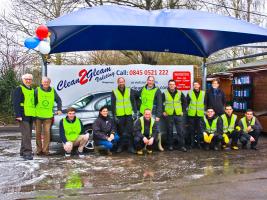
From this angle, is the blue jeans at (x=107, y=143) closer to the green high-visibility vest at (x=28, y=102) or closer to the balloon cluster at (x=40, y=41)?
the green high-visibility vest at (x=28, y=102)

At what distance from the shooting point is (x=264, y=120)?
47.4 ft

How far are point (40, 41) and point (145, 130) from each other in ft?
10.7

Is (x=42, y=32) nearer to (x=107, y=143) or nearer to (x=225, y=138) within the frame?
(x=107, y=143)

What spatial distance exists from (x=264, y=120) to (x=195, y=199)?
28.8ft

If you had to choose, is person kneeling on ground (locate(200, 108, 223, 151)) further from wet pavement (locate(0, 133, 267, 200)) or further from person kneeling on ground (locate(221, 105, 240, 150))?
wet pavement (locate(0, 133, 267, 200))

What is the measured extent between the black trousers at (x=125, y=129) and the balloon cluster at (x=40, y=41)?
8.30 ft

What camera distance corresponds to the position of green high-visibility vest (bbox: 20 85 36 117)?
9766 millimetres

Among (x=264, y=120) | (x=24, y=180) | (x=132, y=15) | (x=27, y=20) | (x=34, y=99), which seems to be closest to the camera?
(x=24, y=180)

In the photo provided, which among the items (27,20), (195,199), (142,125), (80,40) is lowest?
(195,199)

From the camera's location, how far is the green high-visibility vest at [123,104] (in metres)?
10.7

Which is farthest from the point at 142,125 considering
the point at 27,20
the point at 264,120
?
the point at 27,20

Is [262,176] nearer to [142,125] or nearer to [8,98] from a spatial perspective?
[142,125]

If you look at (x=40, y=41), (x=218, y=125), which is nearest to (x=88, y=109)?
(x=40, y=41)

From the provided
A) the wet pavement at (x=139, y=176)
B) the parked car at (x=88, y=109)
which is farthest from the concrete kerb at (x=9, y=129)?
the parked car at (x=88, y=109)
